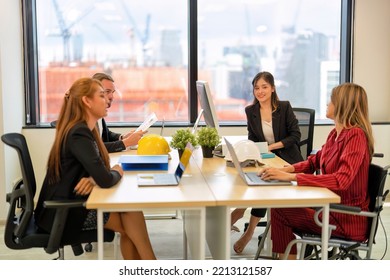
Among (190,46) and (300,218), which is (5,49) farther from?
(300,218)

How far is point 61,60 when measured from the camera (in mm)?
5699

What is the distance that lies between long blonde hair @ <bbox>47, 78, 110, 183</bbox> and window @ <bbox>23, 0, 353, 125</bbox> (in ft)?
9.10

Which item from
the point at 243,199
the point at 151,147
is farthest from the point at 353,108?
the point at 151,147

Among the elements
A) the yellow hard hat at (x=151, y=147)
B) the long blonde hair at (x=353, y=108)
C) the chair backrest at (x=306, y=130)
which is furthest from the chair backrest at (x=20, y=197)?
the chair backrest at (x=306, y=130)

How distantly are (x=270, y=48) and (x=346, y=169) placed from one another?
10.3 ft

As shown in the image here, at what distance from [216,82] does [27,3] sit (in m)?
1.94

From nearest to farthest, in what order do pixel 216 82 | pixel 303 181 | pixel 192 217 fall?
1. pixel 303 181
2. pixel 192 217
3. pixel 216 82

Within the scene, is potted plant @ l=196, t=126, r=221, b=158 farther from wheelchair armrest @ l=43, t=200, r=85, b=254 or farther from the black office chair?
wheelchair armrest @ l=43, t=200, r=85, b=254

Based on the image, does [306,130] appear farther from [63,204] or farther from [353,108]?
[63,204]

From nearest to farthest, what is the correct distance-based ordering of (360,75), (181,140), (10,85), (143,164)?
(143,164) < (181,140) < (10,85) < (360,75)

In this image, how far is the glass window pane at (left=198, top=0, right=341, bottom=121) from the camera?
228 inches

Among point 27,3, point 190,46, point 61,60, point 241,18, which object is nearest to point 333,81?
point 241,18

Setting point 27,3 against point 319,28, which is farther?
point 319,28

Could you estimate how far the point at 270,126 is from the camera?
436cm
